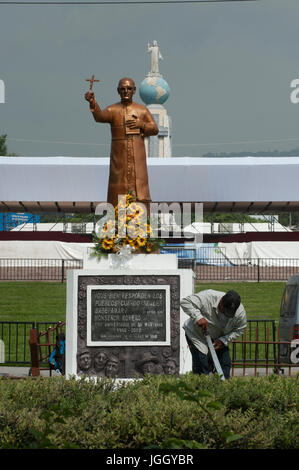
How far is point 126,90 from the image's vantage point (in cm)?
1306

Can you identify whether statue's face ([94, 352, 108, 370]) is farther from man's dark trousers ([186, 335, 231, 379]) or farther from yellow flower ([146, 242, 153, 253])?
man's dark trousers ([186, 335, 231, 379])

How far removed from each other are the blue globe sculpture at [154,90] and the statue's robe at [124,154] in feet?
212

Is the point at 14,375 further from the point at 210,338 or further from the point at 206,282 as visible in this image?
the point at 206,282

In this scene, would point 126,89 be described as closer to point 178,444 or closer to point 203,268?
point 178,444

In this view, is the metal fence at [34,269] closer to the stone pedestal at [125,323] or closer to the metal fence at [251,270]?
the metal fence at [251,270]

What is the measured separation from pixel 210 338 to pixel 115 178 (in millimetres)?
5088

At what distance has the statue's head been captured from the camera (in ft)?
42.9

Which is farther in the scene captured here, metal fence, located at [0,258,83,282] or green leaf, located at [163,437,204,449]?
metal fence, located at [0,258,83,282]

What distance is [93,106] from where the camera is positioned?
12.9m

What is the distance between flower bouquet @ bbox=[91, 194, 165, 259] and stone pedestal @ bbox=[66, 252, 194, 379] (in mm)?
556

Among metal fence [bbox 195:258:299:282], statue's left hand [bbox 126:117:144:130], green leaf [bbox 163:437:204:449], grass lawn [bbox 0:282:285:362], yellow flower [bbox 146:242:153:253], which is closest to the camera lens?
green leaf [bbox 163:437:204:449]

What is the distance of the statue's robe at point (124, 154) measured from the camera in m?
13.1

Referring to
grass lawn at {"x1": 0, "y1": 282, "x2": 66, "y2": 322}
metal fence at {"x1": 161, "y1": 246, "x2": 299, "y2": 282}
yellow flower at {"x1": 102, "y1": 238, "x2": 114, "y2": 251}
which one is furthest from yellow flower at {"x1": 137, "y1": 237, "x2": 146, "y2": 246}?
metal fence at {"x1": 161, "y1": 246, "x2": 299, "y2": 282}
